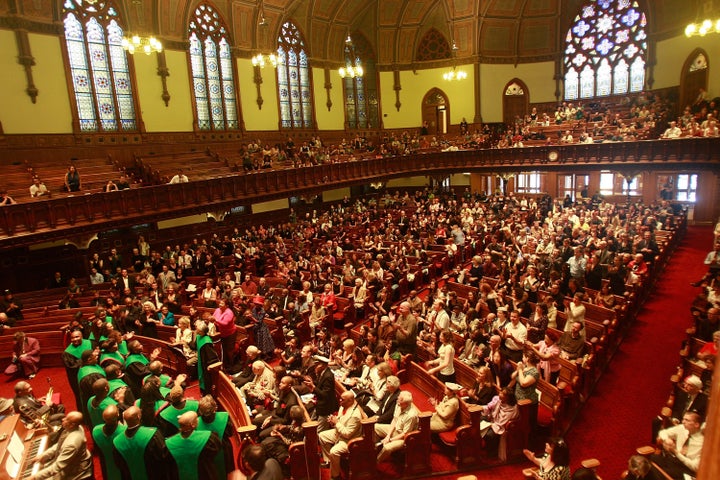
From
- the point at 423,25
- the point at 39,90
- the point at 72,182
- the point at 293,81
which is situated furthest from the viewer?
the point at 423,25

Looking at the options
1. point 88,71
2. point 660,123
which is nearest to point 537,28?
point 660,123

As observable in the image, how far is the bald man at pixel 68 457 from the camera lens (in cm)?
471

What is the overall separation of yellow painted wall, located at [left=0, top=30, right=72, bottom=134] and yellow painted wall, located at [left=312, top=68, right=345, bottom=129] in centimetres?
1204

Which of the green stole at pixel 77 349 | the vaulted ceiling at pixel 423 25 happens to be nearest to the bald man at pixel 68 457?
the green stole at pixel 77 349

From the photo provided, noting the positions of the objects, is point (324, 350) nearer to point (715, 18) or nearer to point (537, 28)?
point (715, 18)

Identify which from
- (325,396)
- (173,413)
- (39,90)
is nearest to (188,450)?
(173,413)

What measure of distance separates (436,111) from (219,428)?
85.5 feet

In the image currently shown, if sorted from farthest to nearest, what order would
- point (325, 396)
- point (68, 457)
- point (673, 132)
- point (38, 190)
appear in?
point (673, 132) < point (38, 190) < point (325, 396) < point (68, 457)

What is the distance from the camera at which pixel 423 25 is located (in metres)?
27.2

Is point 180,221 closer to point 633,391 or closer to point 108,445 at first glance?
point 108,445

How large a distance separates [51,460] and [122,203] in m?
9.79

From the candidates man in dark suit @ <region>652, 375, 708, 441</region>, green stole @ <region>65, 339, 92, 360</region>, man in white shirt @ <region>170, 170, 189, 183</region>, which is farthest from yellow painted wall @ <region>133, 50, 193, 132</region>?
man in dark suit @ <region>652, 375, 708, 441</region>

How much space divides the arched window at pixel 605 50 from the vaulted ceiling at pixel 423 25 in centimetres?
65

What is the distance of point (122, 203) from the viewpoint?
13.4 meters
